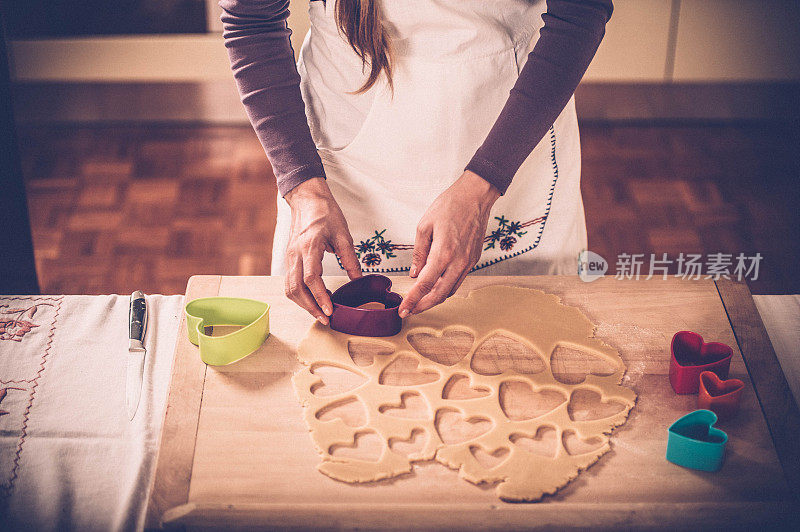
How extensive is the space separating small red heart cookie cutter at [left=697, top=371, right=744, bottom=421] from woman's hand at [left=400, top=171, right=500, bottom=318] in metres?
0.29

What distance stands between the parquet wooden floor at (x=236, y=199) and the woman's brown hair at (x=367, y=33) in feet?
4.11

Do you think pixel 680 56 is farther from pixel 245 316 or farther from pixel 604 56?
pixel 245 316

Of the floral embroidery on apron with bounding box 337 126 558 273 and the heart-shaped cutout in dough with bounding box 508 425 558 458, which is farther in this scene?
the floral embroidery on apron with bounding box 337 126 558 273

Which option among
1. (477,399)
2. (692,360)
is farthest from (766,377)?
(477,399)

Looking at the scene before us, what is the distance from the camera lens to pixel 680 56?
8.28 ft

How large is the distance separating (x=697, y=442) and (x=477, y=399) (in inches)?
8.5

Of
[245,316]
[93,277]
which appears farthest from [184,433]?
[93,277]

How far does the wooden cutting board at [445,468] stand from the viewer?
66 cm

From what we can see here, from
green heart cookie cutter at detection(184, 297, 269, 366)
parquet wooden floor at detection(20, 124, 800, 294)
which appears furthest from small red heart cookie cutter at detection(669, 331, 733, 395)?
parquet wooden floor at detection(20, 124, 800, 294)

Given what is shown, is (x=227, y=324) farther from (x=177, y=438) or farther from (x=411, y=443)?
(x=411, y=443)

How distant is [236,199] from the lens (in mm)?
2449

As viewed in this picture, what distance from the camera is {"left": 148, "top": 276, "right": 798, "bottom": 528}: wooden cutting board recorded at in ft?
2.16

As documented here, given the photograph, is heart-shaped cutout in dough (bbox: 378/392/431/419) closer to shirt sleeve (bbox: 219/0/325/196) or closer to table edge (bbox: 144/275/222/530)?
table edge (bbox: 144/275/222/530)

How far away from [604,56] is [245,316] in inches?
78.1
